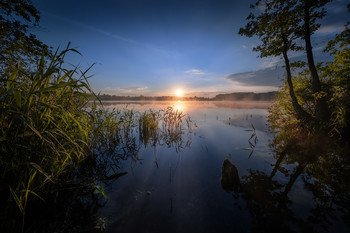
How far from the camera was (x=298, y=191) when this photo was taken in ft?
9.57

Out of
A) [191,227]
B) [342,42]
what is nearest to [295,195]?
[191,227]

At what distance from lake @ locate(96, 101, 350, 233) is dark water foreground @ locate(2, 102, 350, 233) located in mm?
17

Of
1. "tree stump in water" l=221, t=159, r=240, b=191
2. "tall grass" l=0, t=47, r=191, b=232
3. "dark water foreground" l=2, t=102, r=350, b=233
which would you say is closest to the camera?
"tall grass" l=0, t=47, r=191, b=232

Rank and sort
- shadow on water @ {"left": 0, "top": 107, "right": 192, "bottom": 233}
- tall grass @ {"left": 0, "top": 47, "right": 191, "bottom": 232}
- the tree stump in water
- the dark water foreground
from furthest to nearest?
1. the tree stump in water
2. the dark water foreground
3. shadow on water @ {"left": 0, "top": 107, "right": 192, "bottom": 233}
4. tall grass @ {"left": 0, "top": 47, "right": 191, "bottom": 232}

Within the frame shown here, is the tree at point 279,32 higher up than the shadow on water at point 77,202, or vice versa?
the tree at point 279,32

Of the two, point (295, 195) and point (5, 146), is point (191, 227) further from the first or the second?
point (5, 146)

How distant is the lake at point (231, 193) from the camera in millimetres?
2148

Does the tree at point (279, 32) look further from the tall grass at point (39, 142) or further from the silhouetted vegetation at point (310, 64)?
the tall grass at point (39, 142)

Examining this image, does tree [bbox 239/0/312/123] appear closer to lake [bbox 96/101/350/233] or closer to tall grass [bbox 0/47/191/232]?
lake [bbox 96/101/350/233]

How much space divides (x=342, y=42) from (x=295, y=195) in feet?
39.0

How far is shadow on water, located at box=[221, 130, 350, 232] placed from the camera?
2105 millimetres

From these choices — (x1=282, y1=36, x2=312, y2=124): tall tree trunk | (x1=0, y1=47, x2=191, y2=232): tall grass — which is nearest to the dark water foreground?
(x1=0, y1=47, x2=191, y2=232): tall grass

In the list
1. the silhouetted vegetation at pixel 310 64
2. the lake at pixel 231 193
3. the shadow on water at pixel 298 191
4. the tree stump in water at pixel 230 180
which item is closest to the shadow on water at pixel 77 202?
the lake at pixel 231 193

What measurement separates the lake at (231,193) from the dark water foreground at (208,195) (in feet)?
0.05
